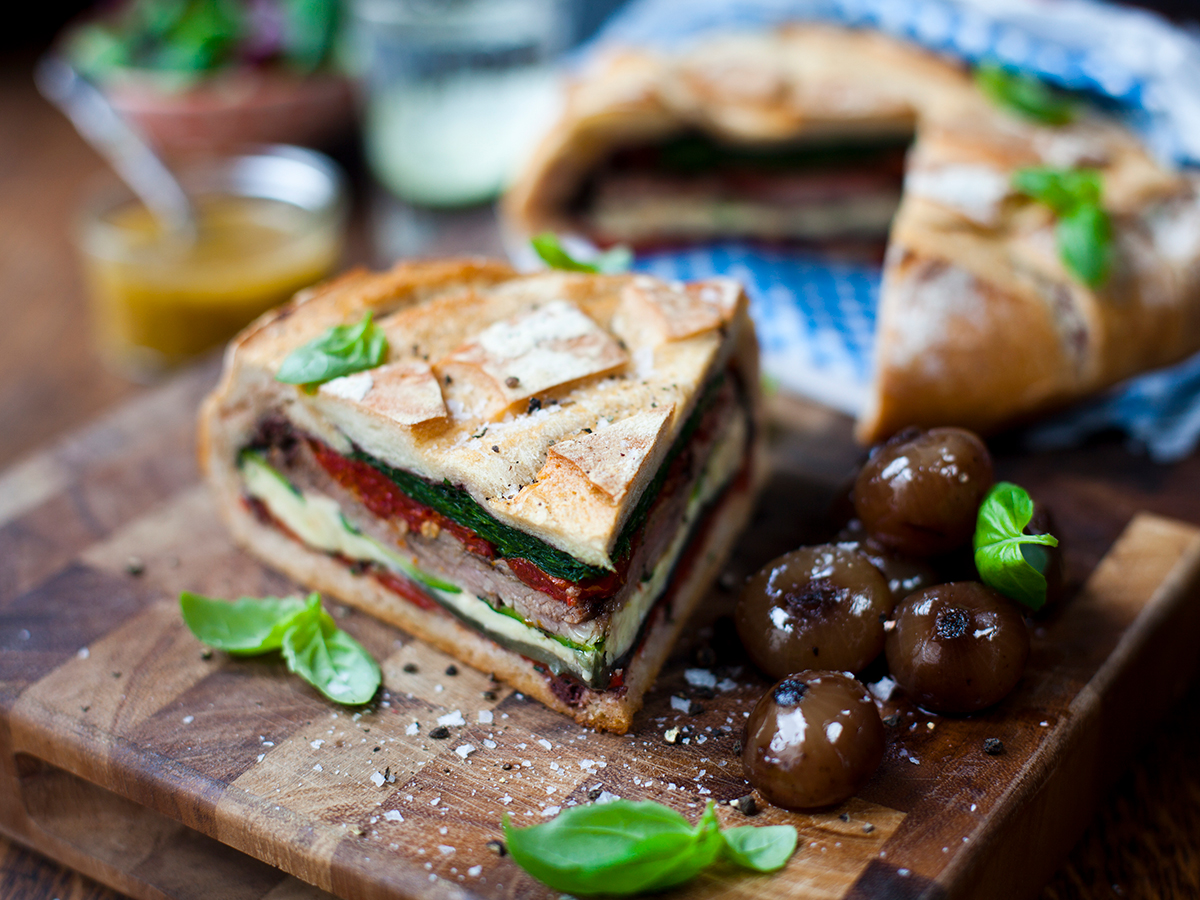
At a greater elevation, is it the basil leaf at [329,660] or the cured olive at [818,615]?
the cured olive at [818,615]

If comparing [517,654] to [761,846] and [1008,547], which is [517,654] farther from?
[1008,547]

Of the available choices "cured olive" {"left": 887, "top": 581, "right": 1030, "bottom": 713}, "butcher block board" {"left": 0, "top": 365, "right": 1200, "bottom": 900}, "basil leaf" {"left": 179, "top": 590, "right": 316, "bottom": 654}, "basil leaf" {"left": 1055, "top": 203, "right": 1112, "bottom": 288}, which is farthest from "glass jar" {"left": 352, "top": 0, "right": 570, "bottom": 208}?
"cured olive" {"left": 887, "top": 581, "right": 1030, "bottom": 713}

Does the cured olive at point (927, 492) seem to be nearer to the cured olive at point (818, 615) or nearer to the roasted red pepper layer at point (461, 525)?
the cured olive at point (818, 615)

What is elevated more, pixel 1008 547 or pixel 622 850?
pixel 1008 547

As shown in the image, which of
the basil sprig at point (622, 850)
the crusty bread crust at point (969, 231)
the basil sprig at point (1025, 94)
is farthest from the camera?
the basil sprig at point (1025, 94)

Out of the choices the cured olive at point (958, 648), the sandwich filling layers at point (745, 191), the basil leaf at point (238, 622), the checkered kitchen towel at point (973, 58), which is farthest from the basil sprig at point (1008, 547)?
the sandwich filling layers at point (745, 191)

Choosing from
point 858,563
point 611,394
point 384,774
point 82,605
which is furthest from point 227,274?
point 858,563

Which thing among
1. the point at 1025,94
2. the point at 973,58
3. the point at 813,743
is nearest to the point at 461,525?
the point at 813,743
